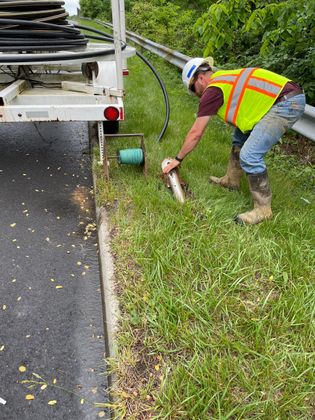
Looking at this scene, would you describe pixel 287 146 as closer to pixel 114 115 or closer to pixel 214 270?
pixel 114 115

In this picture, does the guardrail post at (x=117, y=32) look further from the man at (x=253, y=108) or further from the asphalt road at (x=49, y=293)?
the asphalt road at (x=49, y=293)

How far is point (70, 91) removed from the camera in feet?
15.3

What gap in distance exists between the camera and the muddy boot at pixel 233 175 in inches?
150

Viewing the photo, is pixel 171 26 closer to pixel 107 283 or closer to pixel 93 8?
pixel 107 283

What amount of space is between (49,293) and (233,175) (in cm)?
220

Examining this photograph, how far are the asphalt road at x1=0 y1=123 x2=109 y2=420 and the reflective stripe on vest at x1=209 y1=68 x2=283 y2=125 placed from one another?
66.9 inches

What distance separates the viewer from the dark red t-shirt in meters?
3.09

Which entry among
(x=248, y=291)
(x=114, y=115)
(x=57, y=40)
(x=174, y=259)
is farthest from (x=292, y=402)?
(x=57, y=40)

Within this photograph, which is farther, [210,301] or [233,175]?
[233,175]

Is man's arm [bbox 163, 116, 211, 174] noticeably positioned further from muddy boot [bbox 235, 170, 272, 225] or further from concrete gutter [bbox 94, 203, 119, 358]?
concrete gutter [bbox 94, 203, 119, 358]

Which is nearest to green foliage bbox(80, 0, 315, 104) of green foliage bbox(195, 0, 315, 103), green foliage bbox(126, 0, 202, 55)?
green foliage bbox(195, 0, 315, 103)

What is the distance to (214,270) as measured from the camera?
2639mm

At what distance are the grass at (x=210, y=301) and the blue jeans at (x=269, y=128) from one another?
1.64 ft

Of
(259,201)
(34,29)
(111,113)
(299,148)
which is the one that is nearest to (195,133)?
(259,201)
